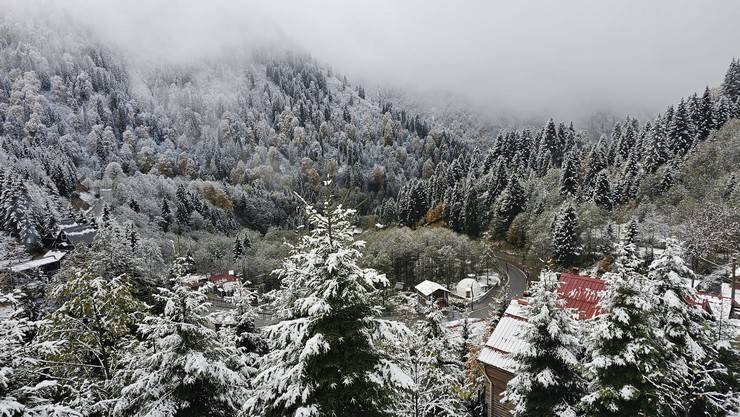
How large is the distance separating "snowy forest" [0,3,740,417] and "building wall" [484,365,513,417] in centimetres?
13

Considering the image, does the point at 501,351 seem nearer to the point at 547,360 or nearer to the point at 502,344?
the point at 502,344

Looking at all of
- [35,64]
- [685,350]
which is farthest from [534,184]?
[35,64]

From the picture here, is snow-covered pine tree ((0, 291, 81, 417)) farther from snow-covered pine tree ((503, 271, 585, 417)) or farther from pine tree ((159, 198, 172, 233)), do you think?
pine tree ((159, 198, 172, 233))

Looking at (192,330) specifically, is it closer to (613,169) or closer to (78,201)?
(613,169)

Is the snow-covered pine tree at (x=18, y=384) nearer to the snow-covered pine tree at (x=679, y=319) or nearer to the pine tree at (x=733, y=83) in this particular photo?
the snow-covered pine tree at (x=679, y=319)

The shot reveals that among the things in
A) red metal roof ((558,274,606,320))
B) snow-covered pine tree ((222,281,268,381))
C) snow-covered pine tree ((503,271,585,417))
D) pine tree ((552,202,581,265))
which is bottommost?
pine tree ((552,202,581,265))

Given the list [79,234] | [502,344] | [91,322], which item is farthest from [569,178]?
[79,234]

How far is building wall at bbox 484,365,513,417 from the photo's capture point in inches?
825

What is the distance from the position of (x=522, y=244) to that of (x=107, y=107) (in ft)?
677

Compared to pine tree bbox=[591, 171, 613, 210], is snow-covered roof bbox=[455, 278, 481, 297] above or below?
Answer: below

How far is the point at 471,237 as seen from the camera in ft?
270

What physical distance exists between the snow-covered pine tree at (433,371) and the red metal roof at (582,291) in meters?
8.65

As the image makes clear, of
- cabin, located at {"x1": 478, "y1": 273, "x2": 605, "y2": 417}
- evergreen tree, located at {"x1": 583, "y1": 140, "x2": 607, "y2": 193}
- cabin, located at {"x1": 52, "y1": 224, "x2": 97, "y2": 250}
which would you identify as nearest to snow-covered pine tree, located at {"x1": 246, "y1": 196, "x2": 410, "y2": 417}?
cabin, located at {"x1": 478, "y1": 273, "x2": 605, "y2": 417}

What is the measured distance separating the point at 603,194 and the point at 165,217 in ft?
389
